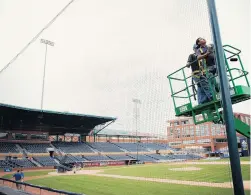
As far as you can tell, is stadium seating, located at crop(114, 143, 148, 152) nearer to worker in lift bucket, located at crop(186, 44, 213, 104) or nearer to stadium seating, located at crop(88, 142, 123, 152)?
stadium seating, located at crop(88, 142, 123, 152)

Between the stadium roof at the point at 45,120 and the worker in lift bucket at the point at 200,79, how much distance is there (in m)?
28.0

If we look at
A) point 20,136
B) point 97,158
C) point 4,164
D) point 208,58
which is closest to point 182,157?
point 97,158

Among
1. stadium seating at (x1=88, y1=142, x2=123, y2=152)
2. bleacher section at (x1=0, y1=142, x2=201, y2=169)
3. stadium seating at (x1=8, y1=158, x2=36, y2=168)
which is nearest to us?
stadium seating at (x1=8, y1=158, x2=36, y2=168)

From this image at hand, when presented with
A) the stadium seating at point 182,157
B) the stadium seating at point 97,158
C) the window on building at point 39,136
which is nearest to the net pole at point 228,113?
the stadium seating at point 97,158

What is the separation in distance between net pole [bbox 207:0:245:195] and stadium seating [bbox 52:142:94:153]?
3804cm

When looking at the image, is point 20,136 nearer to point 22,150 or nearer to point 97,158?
point 22,150

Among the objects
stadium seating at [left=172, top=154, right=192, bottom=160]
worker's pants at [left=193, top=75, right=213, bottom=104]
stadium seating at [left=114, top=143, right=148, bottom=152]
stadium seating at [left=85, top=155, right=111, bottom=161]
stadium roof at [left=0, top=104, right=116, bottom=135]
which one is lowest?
stadium seating at [left=172, top=154, right=192, bottom=160]

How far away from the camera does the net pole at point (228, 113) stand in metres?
2.89

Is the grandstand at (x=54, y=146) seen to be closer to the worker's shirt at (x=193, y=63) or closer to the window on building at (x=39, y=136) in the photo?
the window on building at (x=39, y=136)

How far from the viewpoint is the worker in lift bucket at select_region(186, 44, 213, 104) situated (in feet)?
16.0

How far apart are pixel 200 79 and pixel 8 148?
114ft

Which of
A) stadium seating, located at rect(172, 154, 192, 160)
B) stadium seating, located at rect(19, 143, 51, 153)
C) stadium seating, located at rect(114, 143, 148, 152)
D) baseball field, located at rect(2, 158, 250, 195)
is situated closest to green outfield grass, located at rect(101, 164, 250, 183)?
baseball field, located at rect(2, 158, 250, 195)

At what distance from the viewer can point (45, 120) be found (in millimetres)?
35094

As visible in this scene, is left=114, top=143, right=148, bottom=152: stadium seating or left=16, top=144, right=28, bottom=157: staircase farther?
left=114, top=143, right=148, bottom=152: stadium seating
